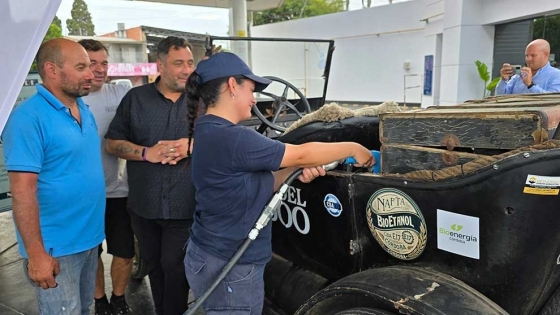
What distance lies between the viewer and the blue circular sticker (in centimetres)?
184

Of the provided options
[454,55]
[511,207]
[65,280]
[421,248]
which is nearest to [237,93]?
[421,248]

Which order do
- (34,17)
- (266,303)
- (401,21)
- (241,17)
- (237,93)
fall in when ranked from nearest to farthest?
1. (34,17)
2. (237,93)
3. (266,303)
4. (241,17)
5. (401,21)

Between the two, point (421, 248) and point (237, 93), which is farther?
point (237, 93)

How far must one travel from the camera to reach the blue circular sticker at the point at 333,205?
1837 mm

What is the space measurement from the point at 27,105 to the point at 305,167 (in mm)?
1231

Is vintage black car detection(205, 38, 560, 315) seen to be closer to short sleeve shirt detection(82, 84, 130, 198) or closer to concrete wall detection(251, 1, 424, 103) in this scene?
short sleeve shirt detection(82, 84, 130, 198)

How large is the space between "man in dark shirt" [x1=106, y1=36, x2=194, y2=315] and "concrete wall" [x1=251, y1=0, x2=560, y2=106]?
837 cm

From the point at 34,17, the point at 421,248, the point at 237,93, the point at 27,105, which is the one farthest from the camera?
the point at 27,105

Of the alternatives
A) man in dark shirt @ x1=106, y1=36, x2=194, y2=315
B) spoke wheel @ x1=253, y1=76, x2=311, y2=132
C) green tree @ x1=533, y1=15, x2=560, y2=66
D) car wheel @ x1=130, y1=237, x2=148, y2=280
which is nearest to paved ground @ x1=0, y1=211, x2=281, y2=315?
car wheel @ x1=130, y1=237, x2=148, y2=280

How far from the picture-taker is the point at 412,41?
51.1 feet

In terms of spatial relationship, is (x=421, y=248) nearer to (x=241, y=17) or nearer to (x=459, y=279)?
(x=459, y=279)

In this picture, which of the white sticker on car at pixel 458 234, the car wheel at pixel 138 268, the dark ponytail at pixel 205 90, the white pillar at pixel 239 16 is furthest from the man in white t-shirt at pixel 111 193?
the white pillar at pixel 239 16

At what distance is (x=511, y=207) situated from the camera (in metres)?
1.26

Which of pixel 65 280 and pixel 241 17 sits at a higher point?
pixel 241 17
